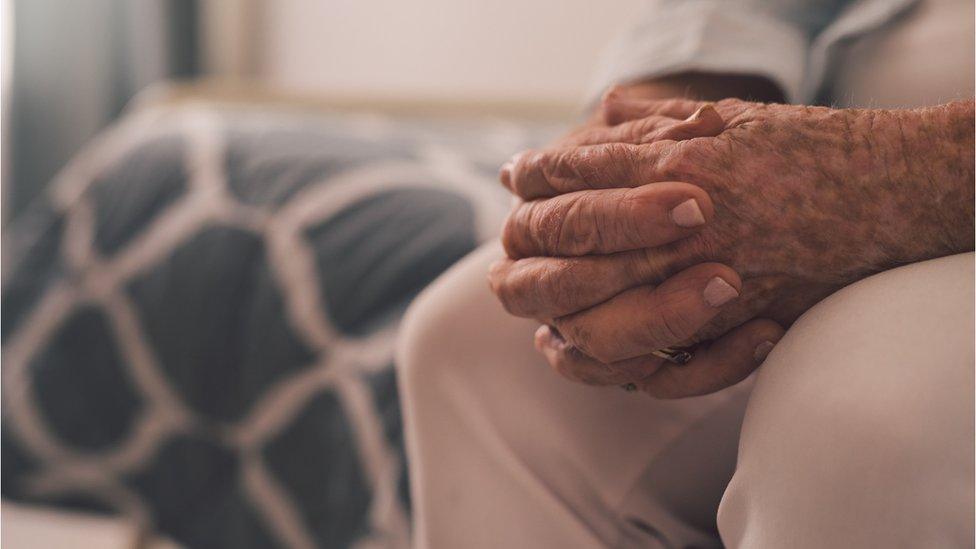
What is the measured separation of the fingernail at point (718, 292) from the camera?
1.47 feet

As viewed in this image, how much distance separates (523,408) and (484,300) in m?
0.08

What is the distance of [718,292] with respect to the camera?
1.47 ft

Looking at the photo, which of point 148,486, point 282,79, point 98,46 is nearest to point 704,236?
point 148,486

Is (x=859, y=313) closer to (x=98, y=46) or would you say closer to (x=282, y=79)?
(x=98, y=46)

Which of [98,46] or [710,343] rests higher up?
[98,46]

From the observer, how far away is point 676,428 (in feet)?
1.86

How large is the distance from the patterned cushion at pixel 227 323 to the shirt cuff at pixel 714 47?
0.27 meters

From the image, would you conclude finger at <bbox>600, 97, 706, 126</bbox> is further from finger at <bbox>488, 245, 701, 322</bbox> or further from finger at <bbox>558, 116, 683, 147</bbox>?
finger at <bbox>488, 245, 701, 322</bbox>

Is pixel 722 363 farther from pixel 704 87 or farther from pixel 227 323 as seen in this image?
pixel 227 323

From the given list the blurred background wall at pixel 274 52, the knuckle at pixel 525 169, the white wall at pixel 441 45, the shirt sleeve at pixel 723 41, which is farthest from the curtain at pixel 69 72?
the knuckle at pixel 525 169

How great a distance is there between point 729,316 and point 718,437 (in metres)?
0.12

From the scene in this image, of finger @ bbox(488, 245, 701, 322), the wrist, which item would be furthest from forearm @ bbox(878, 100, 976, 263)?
finger @ bbox(488, 245, 701, 322)

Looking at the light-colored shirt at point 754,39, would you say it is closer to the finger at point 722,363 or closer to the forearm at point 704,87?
the forearm at point 704,87

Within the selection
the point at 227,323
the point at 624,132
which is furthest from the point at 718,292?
the point at 227,323
